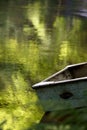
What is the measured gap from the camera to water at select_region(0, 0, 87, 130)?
9.34 m

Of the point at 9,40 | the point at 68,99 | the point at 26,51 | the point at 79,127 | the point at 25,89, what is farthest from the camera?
the point at 9,40

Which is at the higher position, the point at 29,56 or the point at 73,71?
the point at 73,71

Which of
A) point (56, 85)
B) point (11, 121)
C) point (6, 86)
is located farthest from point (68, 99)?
point (6, 86)

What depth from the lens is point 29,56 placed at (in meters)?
16.0

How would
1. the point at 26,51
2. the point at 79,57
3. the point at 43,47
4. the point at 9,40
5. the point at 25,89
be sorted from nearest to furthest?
the point at 25,89 < the point at 79,57 < the point at 26,51 < the point at 43,47 < the point at 9,40

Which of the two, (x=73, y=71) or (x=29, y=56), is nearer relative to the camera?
(x=73, y=71)

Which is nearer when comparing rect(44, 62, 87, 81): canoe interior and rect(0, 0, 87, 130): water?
rect(44, 62, 87, 81): canoe interior

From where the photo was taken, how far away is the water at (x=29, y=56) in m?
9.34

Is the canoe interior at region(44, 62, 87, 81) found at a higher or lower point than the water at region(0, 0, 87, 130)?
higher

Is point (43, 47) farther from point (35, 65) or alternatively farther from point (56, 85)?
point (56, 85)

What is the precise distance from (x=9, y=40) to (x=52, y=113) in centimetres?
1745

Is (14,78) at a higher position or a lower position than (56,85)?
lower

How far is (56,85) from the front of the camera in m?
6.63

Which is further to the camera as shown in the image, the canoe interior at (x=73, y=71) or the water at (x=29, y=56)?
the water at (x=29, y=56)
